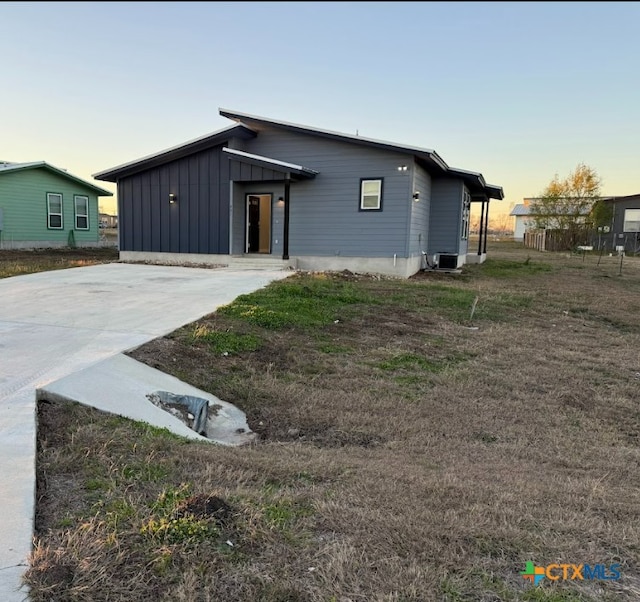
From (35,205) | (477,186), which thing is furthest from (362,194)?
(35,205)

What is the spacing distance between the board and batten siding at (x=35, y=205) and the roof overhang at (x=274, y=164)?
1162 centimetres

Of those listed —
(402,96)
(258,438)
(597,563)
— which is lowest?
(258,438)

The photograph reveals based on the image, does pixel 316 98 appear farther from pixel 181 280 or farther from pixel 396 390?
pixel 396 390

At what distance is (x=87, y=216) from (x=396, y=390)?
2290 cm

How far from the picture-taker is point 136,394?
394 cm

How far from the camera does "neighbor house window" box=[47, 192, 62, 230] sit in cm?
2134

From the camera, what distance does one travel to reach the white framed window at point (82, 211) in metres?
22.8

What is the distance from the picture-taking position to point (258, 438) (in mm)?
3748

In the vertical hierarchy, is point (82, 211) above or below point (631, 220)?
below

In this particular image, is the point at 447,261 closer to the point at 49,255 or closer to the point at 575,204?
the point at 49,255

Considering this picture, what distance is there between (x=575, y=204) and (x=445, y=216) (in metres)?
19.8

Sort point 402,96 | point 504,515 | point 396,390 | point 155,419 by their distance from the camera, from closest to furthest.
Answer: point 504,515
point 155,419
point 396,390
point 402,96

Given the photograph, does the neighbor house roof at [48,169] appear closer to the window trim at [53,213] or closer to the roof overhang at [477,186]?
the window trim at [53,213]

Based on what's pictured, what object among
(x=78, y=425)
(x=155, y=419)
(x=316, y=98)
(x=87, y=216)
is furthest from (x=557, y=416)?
(x=87, y=216)
